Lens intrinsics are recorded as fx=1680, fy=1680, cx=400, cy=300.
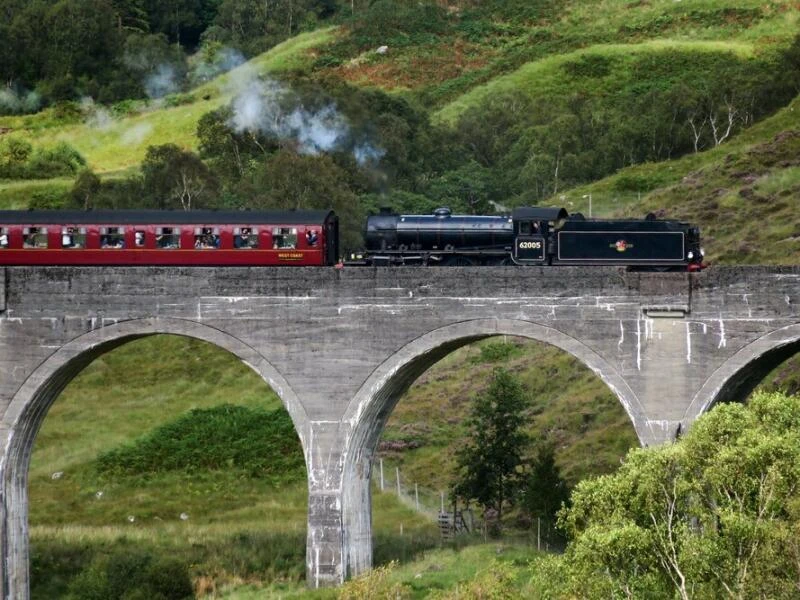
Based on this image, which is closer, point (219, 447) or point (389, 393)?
point (389, 393)

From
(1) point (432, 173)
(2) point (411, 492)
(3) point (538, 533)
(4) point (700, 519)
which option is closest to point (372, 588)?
(4) point (700, 519)

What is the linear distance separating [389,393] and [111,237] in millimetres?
10639

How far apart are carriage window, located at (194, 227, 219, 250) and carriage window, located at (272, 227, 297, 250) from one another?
1.88m

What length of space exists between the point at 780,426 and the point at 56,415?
43108mm

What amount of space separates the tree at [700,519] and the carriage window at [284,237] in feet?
56.1

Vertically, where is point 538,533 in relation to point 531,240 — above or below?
below

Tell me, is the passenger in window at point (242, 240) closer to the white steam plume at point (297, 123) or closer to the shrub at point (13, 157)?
the white steam plume at point (297, 123)

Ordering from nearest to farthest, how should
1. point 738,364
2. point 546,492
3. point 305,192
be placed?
point 738,364
point 546,492
point 305,192

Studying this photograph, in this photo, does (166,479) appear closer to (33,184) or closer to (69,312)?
(69,312)

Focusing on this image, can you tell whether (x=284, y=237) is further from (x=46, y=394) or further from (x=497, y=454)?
(x=497, y=454)

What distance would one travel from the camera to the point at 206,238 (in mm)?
54156

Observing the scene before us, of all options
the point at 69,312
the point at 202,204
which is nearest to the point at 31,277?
the point at 69,312

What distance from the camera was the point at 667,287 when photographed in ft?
161

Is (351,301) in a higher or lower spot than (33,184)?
lower
